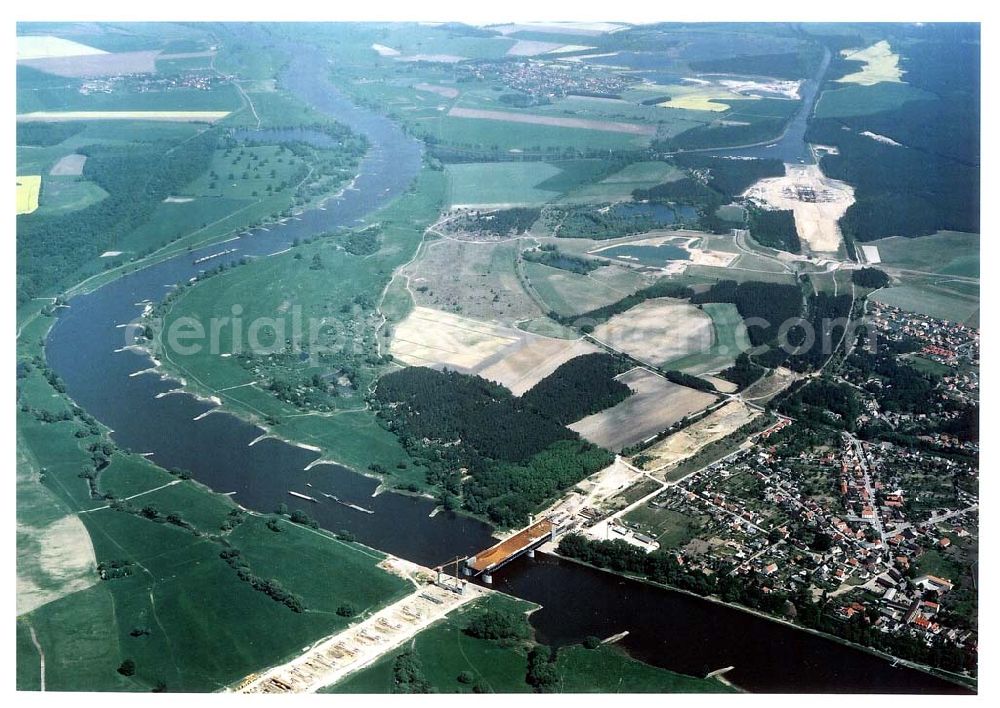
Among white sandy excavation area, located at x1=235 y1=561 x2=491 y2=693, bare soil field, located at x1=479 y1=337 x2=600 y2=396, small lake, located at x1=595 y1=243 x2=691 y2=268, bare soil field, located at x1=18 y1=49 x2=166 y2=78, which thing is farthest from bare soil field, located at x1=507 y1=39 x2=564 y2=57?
white sandy excavation area, located at x1=235 y1=561 x2=491 y2=693

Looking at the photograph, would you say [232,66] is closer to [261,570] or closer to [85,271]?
[85,271]

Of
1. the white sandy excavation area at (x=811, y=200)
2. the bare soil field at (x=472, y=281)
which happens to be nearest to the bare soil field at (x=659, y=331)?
the bare soil field at (x=472, y=281)

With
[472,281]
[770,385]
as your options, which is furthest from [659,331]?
[472,281]

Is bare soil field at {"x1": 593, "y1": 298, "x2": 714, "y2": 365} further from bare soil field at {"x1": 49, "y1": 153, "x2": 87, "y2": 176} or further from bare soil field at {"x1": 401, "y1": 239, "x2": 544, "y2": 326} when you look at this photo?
bare soil field at {"x1": 49, "y1": 153, "x2": 87, "y2": 176}

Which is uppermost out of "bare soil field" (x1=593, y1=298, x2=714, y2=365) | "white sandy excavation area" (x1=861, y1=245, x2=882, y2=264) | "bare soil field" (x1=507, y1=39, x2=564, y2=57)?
"bare soil field" (x1=507, y1=39, x2=564, y2=57)

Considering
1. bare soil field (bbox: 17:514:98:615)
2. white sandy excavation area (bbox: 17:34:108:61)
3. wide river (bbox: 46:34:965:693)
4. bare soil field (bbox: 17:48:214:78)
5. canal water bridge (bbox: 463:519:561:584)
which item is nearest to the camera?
wide river (bbox: 46:34:965:693)

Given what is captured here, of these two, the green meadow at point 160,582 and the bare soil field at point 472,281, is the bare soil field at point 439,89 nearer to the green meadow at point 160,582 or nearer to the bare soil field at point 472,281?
the bare soil field at point 472,281
